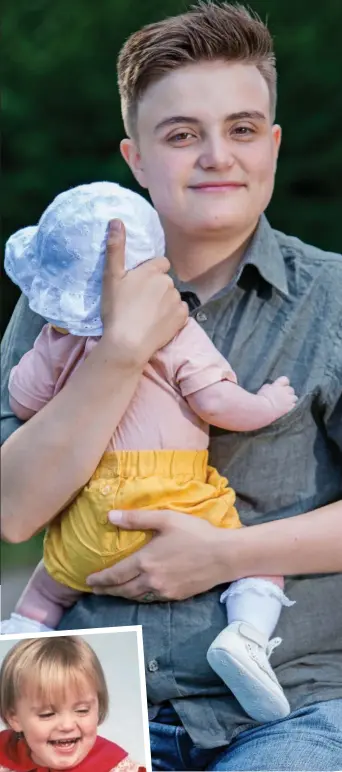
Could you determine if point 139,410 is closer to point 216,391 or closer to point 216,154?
point 216,391

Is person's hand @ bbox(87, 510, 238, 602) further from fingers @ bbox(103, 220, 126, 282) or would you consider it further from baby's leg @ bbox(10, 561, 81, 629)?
fingers @ bbox(103, 220, 126, 282)

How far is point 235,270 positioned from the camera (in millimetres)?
2252

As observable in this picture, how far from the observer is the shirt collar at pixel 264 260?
86.7 inches

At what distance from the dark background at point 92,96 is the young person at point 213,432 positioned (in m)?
0.06

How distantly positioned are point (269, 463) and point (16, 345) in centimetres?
54

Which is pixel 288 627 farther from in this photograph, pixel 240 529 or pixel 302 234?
pixel 302 234

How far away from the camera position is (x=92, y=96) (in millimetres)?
2270

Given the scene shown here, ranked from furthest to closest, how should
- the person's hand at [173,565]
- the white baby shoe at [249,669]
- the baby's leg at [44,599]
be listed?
1. the baby's leg at [44,599]
2. the person's hand at [173,565]
3. the white baby shoe at [249,669]

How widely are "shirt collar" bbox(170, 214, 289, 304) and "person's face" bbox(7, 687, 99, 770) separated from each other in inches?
32.1

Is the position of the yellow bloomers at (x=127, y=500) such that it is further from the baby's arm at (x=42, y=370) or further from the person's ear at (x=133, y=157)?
the person's ear at (x=133, y=157)

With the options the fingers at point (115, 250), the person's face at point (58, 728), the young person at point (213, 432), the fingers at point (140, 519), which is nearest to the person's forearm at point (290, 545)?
the young person at point (213, 432)

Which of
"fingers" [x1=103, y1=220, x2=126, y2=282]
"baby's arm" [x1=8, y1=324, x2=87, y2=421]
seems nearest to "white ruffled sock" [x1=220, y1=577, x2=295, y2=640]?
"baby's arm" [x1=8, y1=324, x2=87, y2=421]

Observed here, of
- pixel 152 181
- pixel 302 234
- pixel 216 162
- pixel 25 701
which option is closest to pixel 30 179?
pixel 152 181

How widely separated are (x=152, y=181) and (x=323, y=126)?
380mm
